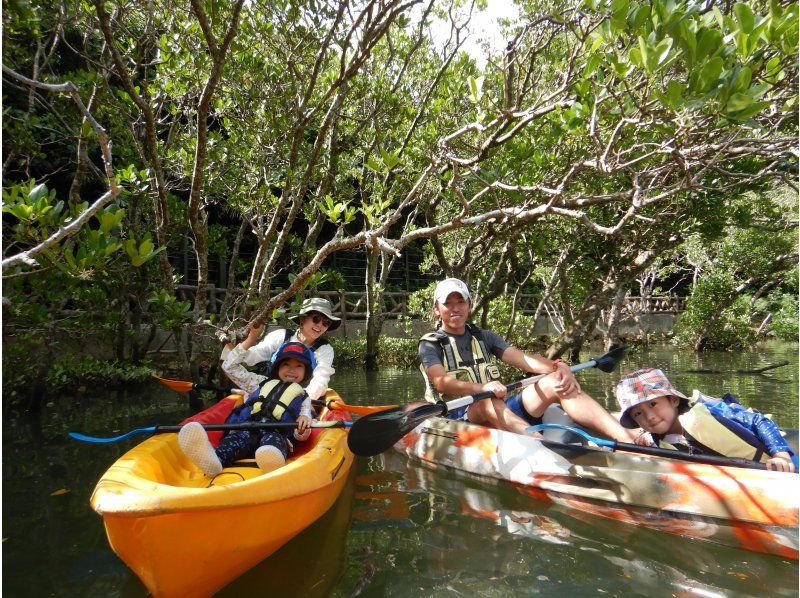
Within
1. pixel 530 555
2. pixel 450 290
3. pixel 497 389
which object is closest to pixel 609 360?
pixel 497 389

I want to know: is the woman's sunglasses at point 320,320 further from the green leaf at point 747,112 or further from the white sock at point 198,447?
the green leaf at point 747,112

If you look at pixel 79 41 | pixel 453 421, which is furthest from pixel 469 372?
pixel 79 41

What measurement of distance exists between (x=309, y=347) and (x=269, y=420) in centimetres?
134

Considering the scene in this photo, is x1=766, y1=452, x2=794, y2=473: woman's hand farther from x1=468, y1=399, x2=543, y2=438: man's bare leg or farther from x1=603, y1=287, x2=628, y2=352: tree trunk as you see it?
x1=603, y1=287, x2=628, y2=352: tree trunk

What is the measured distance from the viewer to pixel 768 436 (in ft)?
9.73

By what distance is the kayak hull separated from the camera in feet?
8.45

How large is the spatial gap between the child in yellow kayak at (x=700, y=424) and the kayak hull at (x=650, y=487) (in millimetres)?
301

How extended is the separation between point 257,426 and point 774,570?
3049 mm

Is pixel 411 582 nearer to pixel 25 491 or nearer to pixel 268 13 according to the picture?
pixel 25 491

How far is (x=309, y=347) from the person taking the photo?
194 inches

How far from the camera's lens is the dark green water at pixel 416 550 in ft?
7.75

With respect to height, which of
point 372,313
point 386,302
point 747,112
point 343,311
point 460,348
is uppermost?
point 747,112

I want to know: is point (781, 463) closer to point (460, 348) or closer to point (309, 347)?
point (460, 348)

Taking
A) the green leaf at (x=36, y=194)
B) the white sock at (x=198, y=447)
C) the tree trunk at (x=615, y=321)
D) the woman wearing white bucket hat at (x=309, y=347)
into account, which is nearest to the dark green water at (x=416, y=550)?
the white sock at (x=198, y=447)
